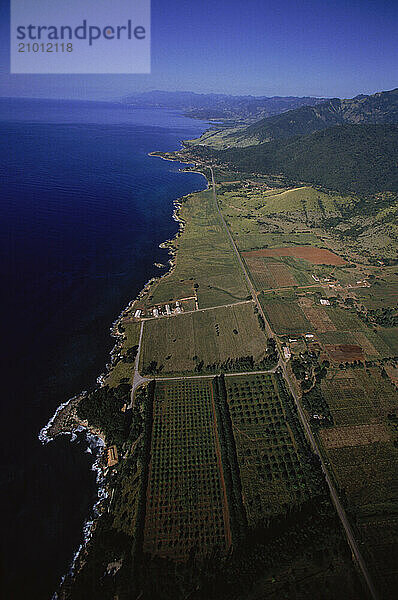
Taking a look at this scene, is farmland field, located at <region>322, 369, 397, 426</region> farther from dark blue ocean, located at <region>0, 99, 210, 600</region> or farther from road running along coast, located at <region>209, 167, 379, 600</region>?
dark blue ocean, located at <region>0, 99, 210, 600</region>

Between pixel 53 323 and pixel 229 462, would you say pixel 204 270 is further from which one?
pixel 229 462

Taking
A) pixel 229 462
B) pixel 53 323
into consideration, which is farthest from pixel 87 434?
pixel 53 323

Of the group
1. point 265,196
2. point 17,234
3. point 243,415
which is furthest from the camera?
point 265,196

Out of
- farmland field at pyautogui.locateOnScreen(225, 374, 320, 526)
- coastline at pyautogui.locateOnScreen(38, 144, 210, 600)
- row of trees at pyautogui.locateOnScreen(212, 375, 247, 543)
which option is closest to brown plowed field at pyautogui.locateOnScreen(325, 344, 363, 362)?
farmland field at pyautogui.locateOnScreen(225, 374, 320, 526)

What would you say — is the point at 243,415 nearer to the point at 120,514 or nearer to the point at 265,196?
the point at 120,514

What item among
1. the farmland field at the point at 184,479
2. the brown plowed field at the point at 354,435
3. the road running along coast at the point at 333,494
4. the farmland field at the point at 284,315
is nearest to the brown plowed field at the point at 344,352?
the farmland field at the point at 284,315

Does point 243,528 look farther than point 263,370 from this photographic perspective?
No

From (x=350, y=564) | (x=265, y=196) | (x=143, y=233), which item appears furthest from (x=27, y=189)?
(x=350, y=564)
